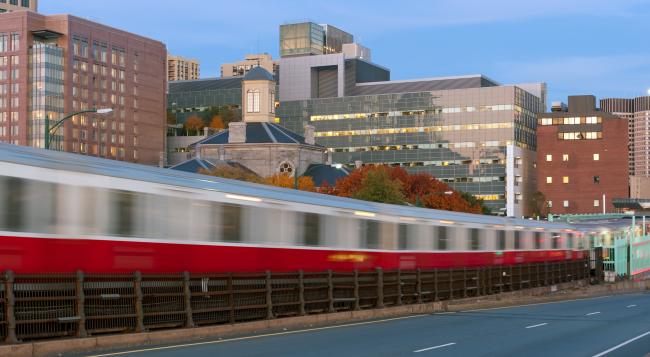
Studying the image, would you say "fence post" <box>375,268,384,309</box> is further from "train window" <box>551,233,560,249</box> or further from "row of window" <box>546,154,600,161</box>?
"row of window" <box>546,154,600,161</box>

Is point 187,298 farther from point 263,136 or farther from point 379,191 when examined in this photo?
point 263,136

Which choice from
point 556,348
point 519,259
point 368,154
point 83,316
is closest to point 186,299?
point 83,316

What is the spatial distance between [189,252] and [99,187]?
11.3 feet

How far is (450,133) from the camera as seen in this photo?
579ft

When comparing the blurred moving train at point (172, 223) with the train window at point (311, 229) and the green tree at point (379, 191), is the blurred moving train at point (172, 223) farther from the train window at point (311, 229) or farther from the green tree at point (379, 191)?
the green tree at point (379, 191)

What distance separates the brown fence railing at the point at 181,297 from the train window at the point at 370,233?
1325mm

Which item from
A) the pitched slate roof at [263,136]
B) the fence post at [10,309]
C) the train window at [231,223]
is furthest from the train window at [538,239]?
the pitched slate roof at [263,136]

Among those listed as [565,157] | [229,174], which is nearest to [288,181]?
[229,174]

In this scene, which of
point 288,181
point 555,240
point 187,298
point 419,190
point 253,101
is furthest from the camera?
point 253,101

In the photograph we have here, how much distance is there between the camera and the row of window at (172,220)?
18.9 meters

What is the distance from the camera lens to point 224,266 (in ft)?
80.7

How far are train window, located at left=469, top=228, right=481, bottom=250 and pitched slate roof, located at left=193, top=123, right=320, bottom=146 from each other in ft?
339

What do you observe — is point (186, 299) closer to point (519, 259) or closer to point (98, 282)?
point (98, 282)

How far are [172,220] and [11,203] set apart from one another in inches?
194
